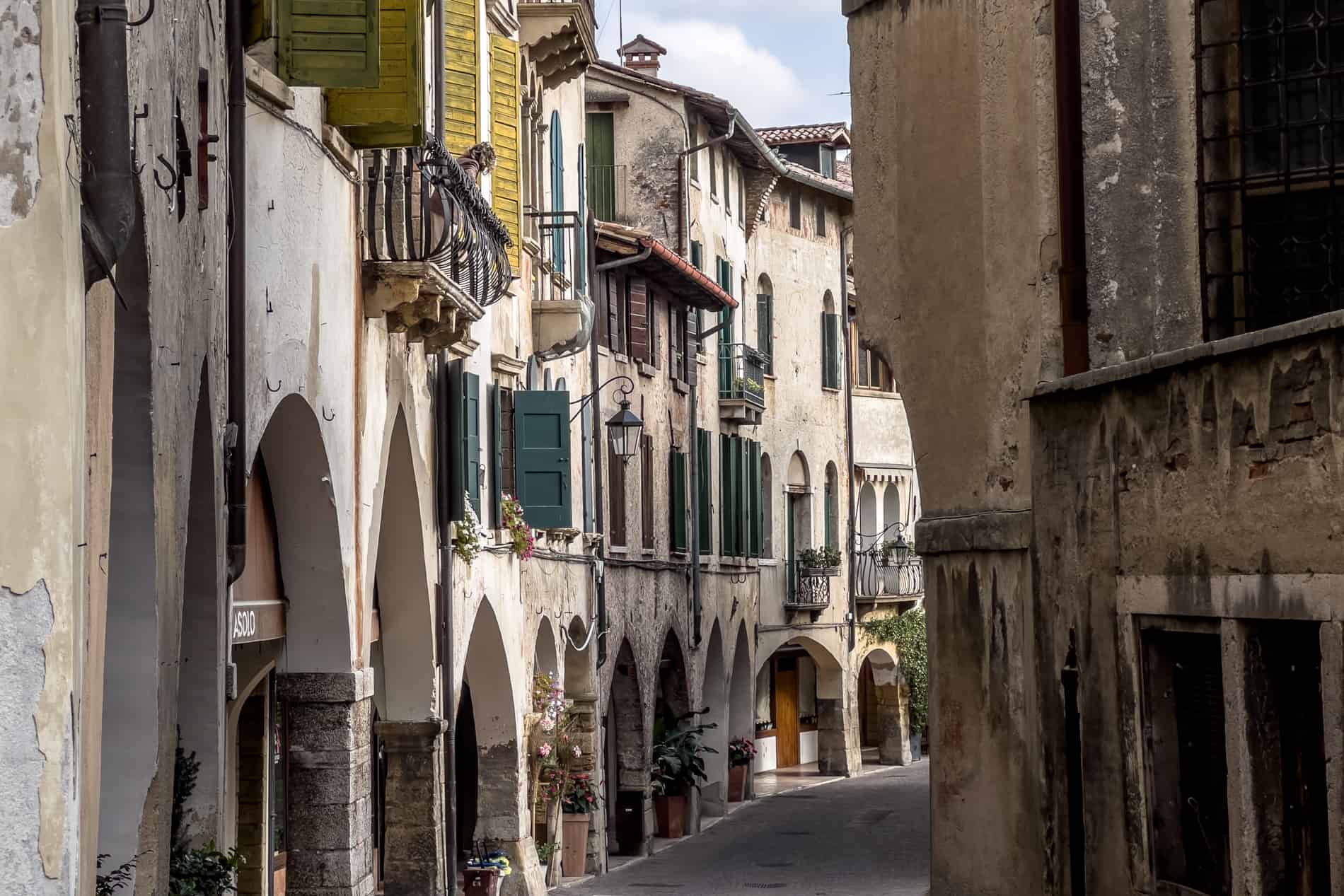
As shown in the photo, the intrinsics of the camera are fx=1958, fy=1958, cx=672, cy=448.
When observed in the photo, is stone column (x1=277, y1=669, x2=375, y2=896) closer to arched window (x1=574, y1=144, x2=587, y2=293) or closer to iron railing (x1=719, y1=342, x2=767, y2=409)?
arched window (x1=574, y1=144, x2=587, y2=293)

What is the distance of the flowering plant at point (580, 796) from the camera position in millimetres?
23172

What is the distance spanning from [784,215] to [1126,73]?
102 ft

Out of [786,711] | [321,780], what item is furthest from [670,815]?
[321,780]

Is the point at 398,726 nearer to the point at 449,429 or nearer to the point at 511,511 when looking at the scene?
the point at 449,429

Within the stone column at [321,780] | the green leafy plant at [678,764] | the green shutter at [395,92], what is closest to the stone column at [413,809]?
the stone column at [321,780]

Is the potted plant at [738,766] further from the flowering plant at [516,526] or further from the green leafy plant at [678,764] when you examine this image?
the flowering plant at [516,526]

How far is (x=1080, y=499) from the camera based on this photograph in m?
8.46

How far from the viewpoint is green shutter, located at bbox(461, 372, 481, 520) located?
632 inches

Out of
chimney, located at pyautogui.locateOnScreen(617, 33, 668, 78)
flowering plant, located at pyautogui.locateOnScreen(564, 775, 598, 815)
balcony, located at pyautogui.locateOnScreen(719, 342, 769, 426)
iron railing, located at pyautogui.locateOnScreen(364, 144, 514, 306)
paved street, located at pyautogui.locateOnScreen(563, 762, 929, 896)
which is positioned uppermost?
chimney, located at pyautogui.locateOnScreen(617, 33, 668, 78)

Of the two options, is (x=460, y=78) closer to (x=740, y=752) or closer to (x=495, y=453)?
(x=495, y=453)

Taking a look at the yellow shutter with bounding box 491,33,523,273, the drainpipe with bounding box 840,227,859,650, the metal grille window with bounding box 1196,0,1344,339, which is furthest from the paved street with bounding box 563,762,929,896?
the metal grille window with bounding box 1196,0,1344,339

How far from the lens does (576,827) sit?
76.5 feet

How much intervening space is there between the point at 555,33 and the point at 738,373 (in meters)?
14.4

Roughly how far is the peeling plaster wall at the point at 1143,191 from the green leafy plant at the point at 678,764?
65.3ft
